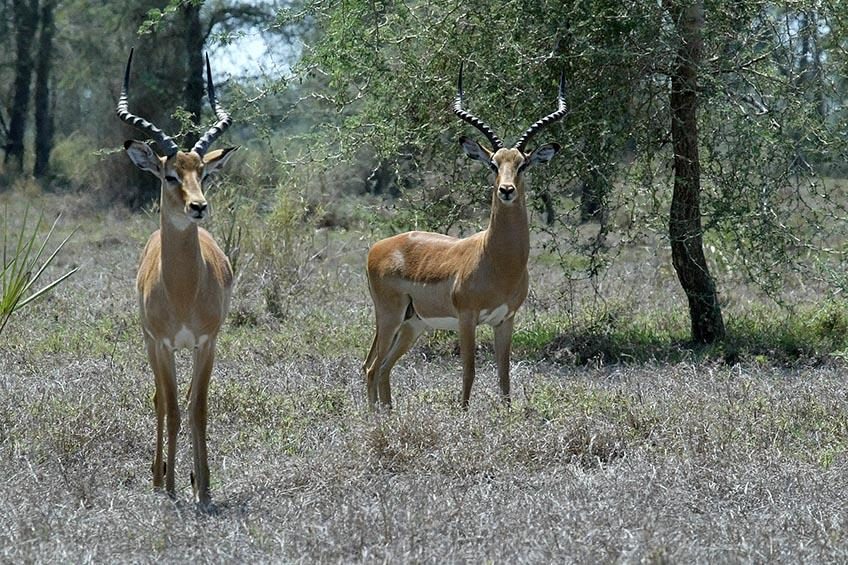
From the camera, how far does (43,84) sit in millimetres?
30469

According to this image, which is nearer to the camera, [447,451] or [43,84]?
[447,451]

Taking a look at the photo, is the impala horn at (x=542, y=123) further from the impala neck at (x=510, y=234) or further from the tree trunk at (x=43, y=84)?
the tree trunk at (x=43, y=84)

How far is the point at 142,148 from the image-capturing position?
5676 millimetres

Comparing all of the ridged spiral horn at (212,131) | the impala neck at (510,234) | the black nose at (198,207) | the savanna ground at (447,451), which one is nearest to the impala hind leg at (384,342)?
the savanna ground at (447,451)

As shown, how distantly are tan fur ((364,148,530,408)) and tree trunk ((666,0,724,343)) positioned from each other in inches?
84.9

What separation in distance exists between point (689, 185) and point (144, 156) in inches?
196

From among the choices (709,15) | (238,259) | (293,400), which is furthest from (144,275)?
(238,259)

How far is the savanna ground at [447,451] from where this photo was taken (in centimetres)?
461

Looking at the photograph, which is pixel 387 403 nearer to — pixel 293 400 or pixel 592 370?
pixel 293 400

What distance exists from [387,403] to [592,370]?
1833 millimetres

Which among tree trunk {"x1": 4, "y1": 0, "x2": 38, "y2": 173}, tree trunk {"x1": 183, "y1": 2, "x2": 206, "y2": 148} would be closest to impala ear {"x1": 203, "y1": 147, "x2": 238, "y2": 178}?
tree trunk {"x1": 183, "y1": 2, "x2": 206, "y2": 148}

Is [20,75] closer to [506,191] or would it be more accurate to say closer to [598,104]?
[598,104]

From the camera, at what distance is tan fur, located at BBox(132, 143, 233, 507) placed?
18.4ft

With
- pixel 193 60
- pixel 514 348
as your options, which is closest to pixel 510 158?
pixel 514 348
